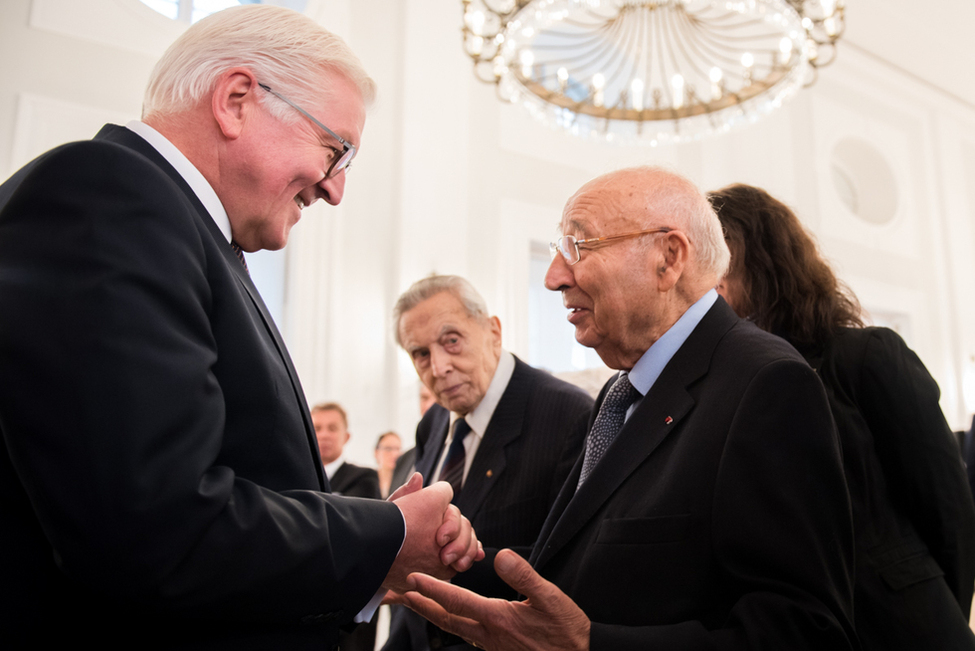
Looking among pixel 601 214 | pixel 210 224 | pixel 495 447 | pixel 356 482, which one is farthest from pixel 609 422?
pixel 356 482

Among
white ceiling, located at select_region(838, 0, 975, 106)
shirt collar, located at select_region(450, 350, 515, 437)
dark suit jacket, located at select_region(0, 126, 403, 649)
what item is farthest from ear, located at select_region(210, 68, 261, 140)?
white ceiling, located at select_region(838, 0, 975, 106)

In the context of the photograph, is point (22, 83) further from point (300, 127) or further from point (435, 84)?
point (300, 127)

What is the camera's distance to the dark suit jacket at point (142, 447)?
86 centimetres

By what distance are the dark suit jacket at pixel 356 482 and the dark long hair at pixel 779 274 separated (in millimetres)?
2450

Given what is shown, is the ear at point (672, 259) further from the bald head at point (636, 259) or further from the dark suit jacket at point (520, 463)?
the dark suit jacket at point (520, 463)

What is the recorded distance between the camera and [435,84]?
7.23 m

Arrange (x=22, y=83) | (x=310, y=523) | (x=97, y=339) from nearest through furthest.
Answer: (x=97, y=339) → (x=310, y=523) → (x=22, y=83)

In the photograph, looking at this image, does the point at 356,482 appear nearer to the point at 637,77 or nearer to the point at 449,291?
the point at 449,291

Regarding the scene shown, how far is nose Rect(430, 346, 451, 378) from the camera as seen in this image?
2.58 meters

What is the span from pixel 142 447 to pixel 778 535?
101 cm

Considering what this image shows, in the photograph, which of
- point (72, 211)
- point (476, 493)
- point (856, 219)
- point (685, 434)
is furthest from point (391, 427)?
point (856, 219)

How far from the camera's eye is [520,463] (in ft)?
7.33

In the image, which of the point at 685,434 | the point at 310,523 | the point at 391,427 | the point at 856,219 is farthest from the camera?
the point at 856,219

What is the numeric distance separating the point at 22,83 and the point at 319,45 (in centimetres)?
518
